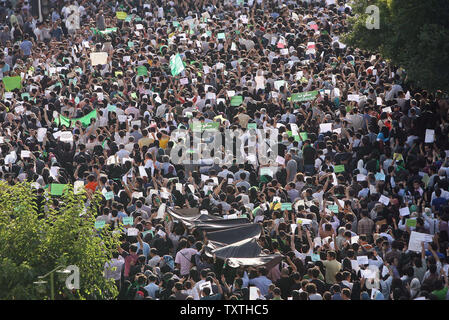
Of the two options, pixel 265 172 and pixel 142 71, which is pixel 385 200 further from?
pixel 142 71

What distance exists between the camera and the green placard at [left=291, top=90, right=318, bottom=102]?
22.8 meters

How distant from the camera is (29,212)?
1397 centimetres

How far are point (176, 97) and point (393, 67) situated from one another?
525cm

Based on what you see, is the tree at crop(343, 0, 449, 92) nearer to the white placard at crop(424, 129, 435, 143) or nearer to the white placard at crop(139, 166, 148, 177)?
the white placard at crop(424, 129, 435, 143)

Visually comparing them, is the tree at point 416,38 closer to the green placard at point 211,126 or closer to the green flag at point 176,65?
the green placard at point 211,126

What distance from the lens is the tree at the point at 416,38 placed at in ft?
67.3

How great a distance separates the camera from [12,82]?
25.8m

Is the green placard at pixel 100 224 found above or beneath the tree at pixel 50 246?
→ beneath

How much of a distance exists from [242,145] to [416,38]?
435 centimetres

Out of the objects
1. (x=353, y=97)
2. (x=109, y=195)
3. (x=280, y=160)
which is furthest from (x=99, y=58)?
(x=109, y=195)

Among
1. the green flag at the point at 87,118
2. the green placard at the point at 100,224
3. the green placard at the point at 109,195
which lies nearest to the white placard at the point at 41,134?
the green flag at the point at 87,118

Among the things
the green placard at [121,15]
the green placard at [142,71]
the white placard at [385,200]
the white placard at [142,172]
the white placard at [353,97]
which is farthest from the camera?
the green placard at [121,15]

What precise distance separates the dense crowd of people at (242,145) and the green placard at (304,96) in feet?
0.17

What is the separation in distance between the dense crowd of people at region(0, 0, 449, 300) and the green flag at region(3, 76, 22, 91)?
0.10 feet
